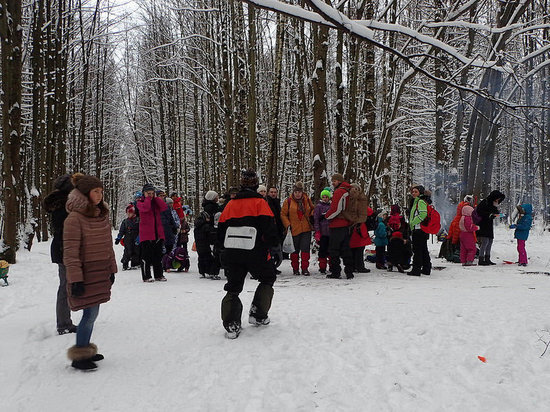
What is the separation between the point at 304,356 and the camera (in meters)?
3.80

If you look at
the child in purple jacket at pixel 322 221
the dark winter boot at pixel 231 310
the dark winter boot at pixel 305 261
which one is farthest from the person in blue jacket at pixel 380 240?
the dark winter boot at pixel 231 310

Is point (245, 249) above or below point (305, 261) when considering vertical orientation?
above

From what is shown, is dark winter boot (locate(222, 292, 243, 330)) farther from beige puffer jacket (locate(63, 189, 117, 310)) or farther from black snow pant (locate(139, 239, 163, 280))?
black snow pant (locate(139, 239, 163, 280))

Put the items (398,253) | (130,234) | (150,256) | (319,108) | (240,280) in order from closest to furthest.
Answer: (240,280)
(150,256)
(398,253)
(319,108)
(130,234)

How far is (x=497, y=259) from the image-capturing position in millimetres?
11055

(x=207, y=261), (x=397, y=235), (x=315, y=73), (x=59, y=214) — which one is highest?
(x=315, y=73)

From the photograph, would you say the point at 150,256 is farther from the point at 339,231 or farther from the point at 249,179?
the point at 249,179

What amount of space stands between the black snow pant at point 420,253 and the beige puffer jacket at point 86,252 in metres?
6.34

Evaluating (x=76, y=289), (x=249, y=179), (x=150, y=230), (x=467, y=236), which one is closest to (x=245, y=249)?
(x=249, y=179)

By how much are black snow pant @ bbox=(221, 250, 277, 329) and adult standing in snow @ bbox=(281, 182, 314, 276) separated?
4.08m

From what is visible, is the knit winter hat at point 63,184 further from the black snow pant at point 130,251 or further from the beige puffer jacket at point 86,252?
the black snow pant at point 130,251

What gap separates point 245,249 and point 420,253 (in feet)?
17.3

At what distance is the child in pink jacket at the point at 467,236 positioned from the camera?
989 cm

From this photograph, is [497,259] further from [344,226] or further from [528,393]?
[528,393]
